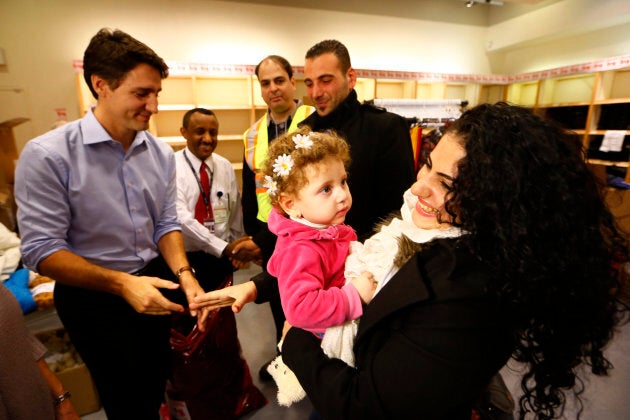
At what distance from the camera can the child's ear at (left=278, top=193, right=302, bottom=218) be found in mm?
1188

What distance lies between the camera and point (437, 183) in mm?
880

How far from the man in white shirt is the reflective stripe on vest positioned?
29cm

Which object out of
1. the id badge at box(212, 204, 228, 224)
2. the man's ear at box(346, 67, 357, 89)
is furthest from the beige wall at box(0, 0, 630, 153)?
the man's ear at box(346, 67, 357, 89)

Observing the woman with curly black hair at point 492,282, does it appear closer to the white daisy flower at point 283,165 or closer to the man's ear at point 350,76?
the white daisy flower at point 283,165

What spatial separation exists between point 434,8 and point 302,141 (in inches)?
313

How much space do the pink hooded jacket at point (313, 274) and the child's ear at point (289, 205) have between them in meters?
0.03

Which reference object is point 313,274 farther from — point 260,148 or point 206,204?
point 206,204

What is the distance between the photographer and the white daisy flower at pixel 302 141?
116 cm

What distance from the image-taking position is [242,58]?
620cm

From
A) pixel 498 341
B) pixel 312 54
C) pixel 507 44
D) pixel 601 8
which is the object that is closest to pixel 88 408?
pixel 498 341

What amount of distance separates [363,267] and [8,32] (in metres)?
6.69

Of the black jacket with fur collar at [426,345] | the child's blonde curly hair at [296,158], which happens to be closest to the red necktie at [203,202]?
the child's blonde curly hair at [296,158]

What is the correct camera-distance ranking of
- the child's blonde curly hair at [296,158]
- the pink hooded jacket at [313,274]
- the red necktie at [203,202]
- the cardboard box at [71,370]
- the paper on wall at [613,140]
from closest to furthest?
the pink hooded jacket at [313,274] < the child's blonde curly hair at [296,158] < the cardboard box at [71,370] < the red necktie at [203,202] < the paper on wall at [613,140]

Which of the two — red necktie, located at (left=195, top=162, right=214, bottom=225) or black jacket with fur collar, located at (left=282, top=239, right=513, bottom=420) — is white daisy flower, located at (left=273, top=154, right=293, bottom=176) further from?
red necktie, located at (left=195, top=162, right=214, bottom=225)
